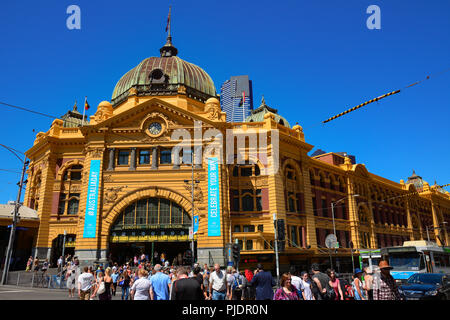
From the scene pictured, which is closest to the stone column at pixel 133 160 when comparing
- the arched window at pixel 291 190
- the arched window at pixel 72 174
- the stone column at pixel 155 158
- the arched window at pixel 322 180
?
the stone column at pixel 155 158

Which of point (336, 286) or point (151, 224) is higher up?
point (151, 224)

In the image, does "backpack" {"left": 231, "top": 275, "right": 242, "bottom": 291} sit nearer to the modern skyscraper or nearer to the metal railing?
the metal railing

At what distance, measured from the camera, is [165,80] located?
4769cm

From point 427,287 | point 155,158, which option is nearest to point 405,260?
point 427,287

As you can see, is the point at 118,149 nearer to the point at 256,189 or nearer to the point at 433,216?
the point at 256,189

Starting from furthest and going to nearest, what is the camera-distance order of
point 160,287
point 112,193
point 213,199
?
point 112,193
point 213,199
point 160,287

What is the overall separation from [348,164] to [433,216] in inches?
1390

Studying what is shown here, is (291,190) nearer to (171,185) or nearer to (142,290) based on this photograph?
(171,185)

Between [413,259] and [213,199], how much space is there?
1929 centimetres

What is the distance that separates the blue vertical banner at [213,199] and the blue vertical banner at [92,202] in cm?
1229

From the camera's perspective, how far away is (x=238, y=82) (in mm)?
129750

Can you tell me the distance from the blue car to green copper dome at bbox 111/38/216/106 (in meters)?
34.7

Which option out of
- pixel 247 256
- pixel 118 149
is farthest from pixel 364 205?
pixel 118 149

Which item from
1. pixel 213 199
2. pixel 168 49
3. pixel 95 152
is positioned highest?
pixel 168 49
